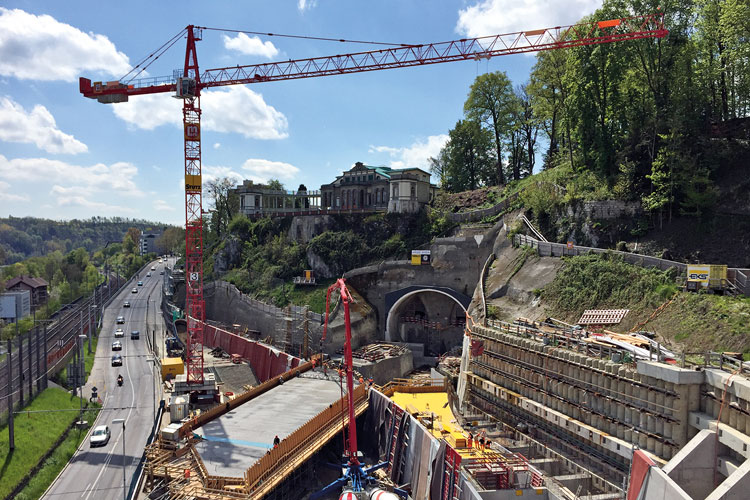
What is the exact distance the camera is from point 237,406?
35.0m

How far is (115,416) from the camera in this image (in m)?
39.8

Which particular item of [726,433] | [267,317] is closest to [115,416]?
[267,317]

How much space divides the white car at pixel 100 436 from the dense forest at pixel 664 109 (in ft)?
141

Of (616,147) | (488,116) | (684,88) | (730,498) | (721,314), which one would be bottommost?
(730,498)

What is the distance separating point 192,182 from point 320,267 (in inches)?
902

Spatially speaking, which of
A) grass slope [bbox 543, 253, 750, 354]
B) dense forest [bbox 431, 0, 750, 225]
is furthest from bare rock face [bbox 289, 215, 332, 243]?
grass slope [bbox 543, 253, 750, 354]

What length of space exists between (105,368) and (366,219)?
36.0m

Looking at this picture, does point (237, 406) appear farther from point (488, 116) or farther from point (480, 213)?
point (488, 116)

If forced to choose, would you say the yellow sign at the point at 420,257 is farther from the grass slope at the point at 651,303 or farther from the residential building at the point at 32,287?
the residential building at the point at 32,287

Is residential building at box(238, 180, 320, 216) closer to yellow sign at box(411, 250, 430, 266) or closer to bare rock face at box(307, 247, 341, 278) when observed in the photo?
bare rock face at box(307, 247, 341, 278)

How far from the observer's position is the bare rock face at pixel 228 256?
81625 millimetres

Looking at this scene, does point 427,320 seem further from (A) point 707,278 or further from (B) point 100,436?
(B) point 100,436

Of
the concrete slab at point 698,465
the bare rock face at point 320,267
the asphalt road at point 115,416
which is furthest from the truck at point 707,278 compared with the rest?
the bare rock face at point 320,267

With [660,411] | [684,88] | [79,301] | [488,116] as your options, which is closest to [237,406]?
[660,411]
